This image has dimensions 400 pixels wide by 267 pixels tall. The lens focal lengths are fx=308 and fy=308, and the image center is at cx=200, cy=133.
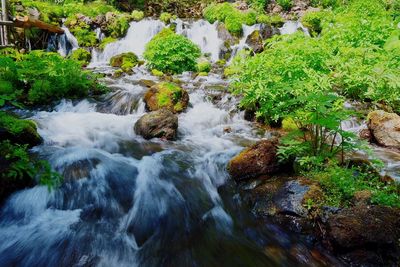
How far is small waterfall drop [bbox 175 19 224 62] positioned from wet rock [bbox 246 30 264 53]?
5.20ft

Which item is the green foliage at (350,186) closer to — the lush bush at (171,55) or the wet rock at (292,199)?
the wet rock at (292,199)

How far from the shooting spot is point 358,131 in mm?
7578

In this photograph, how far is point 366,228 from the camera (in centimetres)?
353

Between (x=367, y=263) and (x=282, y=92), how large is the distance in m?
3.35

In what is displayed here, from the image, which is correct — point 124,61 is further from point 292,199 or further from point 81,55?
point 292,199

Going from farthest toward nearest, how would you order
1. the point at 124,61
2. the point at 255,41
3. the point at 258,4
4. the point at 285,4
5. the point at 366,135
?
the point at 285,4
the point at 258,4
the point at 255,41
the point at 124,61
the point at 366,135

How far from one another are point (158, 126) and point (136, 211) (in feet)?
9.77

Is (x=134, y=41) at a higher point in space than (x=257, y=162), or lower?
higher

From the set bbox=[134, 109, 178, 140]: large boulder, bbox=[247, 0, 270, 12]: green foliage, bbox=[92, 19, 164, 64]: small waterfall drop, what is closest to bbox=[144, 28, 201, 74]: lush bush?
bbox=[92, 19, 164, 64]: small waterfall drop

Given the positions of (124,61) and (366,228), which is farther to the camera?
(124,61)

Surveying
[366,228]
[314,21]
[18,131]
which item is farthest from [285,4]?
[366,228]

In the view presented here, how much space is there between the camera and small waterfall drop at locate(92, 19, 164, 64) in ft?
54.4

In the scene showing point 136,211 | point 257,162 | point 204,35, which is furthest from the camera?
point 204,35

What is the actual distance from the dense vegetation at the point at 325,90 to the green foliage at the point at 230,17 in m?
9.31
